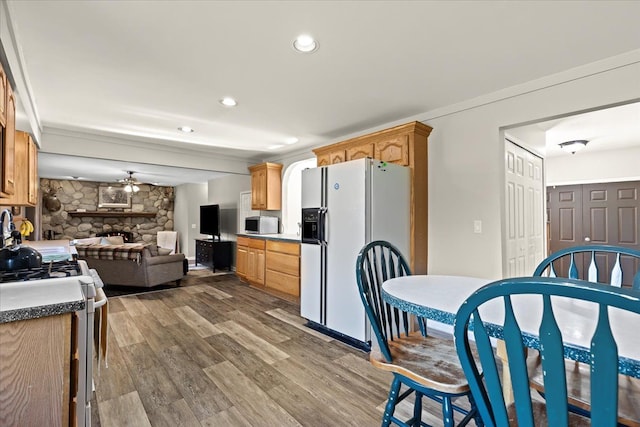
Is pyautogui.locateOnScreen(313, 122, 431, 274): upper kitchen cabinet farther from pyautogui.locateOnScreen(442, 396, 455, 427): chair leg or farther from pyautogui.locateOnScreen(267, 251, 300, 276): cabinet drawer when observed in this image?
pyautogui.locateOnScreen(442, 396, 455, 427): chair leg

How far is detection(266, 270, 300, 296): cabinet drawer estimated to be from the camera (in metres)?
4.15

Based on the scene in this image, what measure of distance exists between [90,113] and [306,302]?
317 cm

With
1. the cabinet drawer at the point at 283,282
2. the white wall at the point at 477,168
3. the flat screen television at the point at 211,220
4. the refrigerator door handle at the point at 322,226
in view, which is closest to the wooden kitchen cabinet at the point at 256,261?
the cabinet drawer at the point at 283,282

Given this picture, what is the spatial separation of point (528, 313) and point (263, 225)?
4.55m

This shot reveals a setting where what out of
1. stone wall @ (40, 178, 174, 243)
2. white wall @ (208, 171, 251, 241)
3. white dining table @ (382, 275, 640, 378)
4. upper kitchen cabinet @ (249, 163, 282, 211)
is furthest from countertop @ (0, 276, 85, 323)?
stone wall @ (40, 178, 174, 243)

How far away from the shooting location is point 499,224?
2.77 meters

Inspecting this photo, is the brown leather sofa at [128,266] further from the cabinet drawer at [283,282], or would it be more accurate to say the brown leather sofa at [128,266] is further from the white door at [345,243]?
the white door at [345,243]

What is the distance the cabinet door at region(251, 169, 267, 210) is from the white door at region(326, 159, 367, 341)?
2551 millimetres

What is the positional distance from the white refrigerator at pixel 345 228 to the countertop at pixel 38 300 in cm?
208

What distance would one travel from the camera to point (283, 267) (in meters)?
4.36

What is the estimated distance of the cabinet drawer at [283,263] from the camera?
4160mm

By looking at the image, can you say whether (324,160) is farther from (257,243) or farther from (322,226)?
(257,243)

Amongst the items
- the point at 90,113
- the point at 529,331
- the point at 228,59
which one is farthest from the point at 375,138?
the point at 90,113

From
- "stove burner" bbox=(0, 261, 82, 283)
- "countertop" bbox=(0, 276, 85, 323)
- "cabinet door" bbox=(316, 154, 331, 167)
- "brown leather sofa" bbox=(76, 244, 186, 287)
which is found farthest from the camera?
"brown leather sofa" bbox=(76, 244, 186, 287)
